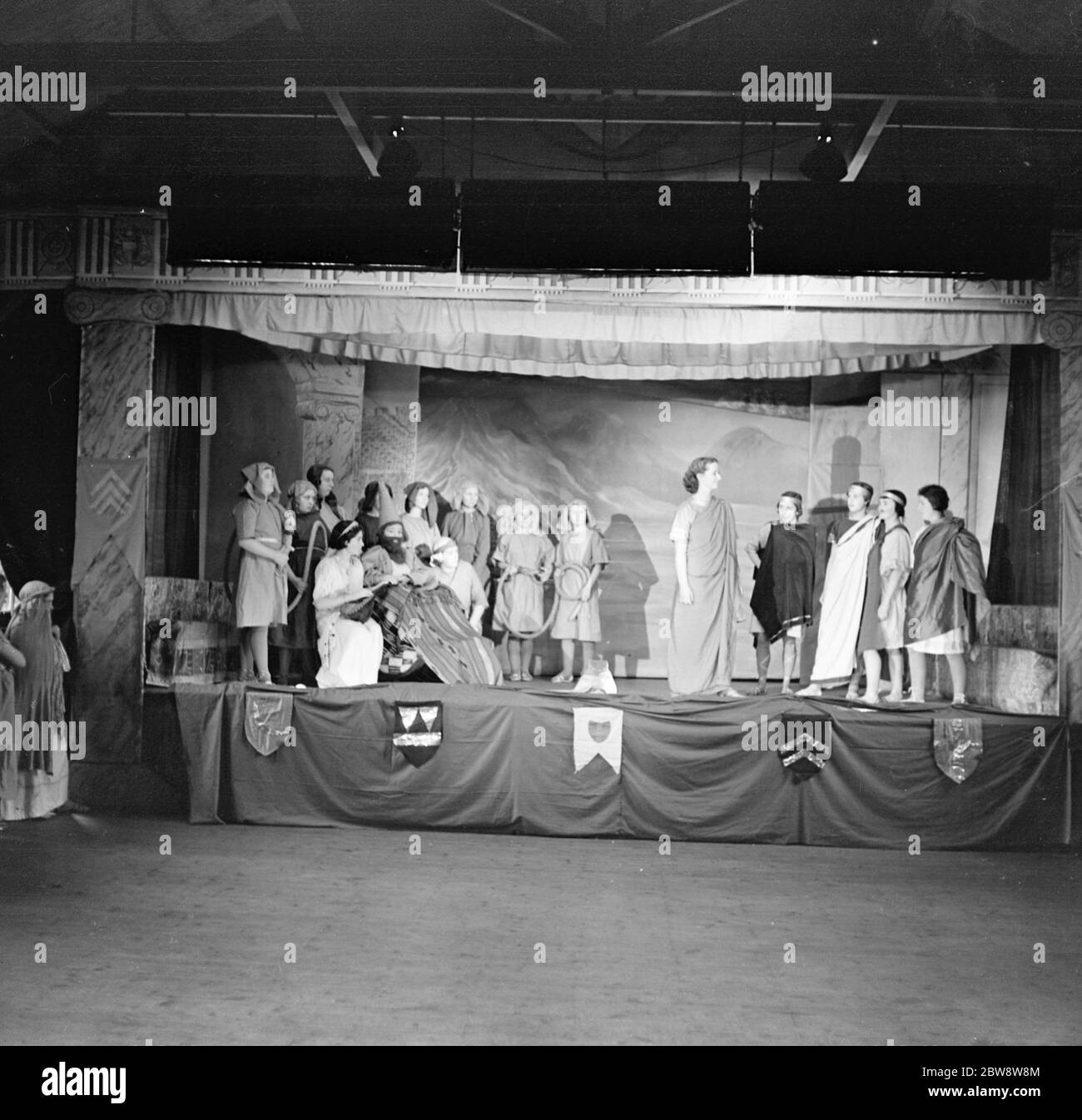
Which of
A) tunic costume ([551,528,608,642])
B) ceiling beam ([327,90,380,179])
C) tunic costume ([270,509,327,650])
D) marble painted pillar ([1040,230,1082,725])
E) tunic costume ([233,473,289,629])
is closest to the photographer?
ceiling beam ([327,90,380,179])

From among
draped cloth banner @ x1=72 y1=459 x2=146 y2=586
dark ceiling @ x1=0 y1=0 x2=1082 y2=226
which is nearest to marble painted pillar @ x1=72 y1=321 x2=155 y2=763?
draped cloth banner @ x1=72 y1=459 x2=146 y2=586

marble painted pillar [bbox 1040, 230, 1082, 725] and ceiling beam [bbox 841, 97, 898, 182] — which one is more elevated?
ceiling beam [bbox 841, 97, 898, 182]

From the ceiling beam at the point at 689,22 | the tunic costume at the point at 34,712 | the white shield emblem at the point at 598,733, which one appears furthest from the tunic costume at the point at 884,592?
the tunic costume at the point at 34,712

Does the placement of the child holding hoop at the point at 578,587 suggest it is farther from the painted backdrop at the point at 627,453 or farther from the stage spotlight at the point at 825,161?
the stage spotlight at the point at 825,161

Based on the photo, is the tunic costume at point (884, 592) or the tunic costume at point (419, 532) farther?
the tunic costume at point (419, 532)

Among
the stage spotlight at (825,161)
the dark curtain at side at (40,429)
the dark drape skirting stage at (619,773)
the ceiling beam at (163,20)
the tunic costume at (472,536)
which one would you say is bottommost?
the dark drape skirting stage at (619,773)

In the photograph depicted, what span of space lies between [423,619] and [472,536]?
1539 mm

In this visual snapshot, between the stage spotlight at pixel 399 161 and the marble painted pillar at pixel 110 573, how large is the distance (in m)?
1.86

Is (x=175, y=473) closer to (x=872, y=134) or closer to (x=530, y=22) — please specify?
(x=530, y=22)

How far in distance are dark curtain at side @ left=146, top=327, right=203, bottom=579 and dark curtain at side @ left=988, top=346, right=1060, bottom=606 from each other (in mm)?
5571

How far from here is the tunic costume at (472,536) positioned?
31.1 ft

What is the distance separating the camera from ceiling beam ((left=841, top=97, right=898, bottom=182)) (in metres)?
6.41

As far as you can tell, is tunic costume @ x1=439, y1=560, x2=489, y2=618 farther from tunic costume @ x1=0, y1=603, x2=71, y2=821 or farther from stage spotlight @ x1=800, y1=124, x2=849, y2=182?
stage spotlight @ x1=800, y1=124, x2=849, y2=182

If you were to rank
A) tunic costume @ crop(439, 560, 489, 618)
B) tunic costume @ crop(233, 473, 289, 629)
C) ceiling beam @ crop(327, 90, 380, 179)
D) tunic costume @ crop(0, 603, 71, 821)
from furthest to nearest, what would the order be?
tunic costume @ crop(439, 560, 489, 618), tunic costume @ crop(233, 473, 289, 629), tunic costume @ crop(0, 603, 71, 821), ceiling beam @ crop(327, 90, 380, 179)
